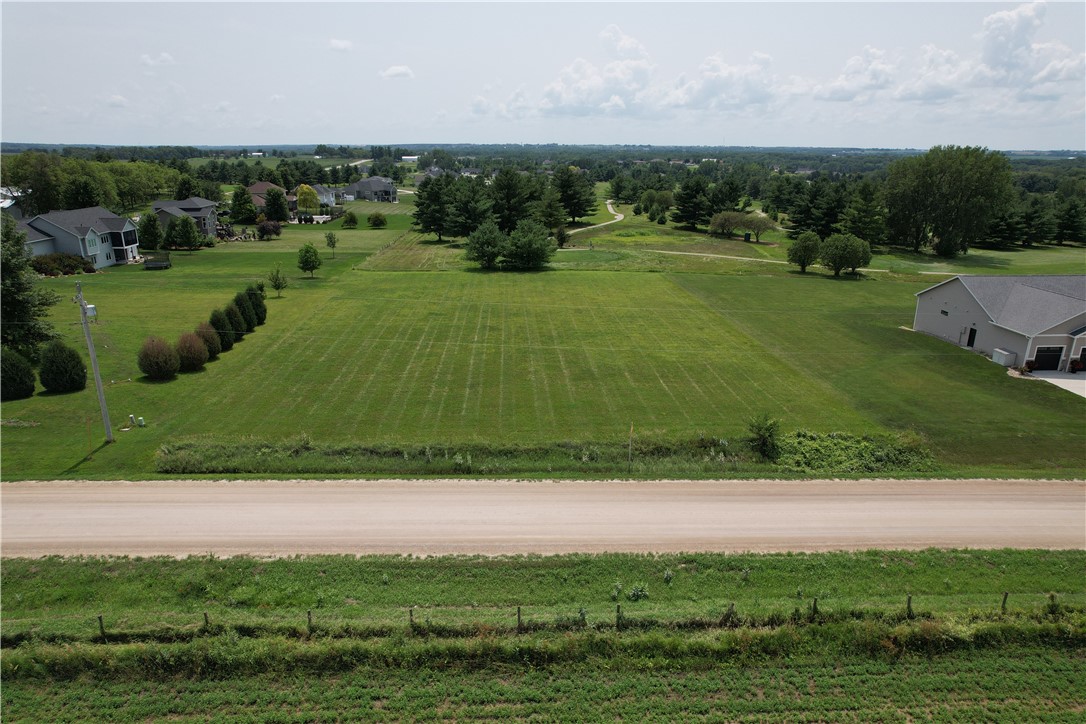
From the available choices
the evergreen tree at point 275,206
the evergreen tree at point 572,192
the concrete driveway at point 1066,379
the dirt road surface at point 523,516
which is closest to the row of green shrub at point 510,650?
the dirt road surface at point 523,516

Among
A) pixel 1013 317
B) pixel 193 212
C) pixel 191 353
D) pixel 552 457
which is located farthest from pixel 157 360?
pixel 193 212

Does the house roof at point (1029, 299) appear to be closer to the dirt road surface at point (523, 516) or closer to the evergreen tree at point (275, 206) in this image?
the dirt road surface at point (523, 516)

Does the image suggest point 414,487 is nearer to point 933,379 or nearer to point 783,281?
point 933,379

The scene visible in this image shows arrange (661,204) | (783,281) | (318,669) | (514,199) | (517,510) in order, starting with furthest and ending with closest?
(661,204) → (514,199) → (783,281) → (517,510) → (318,669)

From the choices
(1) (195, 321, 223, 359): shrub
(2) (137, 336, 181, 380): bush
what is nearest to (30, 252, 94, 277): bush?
(1) (195, 321, 223, 359): shrub

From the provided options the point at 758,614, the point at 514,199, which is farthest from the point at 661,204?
the point at 758,614

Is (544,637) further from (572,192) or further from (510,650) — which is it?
(572,192)
